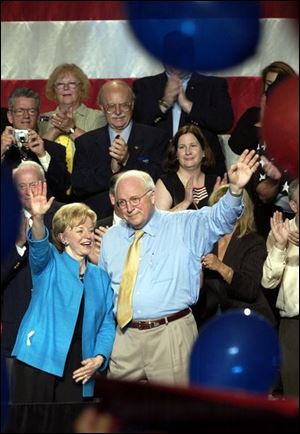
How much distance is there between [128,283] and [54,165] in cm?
113

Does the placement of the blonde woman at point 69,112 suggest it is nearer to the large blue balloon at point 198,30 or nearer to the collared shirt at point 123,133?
the collared shirt at point 123,133

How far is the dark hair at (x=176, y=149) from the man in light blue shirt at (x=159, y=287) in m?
0.78

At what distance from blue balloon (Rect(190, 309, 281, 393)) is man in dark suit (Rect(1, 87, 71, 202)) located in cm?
332

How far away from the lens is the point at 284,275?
550 centimetres

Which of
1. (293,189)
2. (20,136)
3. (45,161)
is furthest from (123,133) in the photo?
(293,189)

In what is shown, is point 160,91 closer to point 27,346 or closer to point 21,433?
point 27,346

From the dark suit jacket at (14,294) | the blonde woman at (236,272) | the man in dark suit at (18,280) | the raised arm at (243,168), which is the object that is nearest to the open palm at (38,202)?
the man in dark suit at (18,280)

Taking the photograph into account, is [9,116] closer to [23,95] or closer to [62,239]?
[23,95]

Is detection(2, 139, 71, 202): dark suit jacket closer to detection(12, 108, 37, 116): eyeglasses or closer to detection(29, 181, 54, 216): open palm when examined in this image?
detection(12, 108, 37, 116): eyeglasses

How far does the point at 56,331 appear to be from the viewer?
5.25m

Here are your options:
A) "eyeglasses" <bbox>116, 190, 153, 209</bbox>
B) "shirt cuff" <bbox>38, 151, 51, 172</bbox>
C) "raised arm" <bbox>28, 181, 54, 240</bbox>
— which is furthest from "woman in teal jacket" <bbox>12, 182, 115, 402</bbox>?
"shirt cuff" <bbox>38, 151, 51, 172</bbox>

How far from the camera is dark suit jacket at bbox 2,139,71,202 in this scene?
20.4ft

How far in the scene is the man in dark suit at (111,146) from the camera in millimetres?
6141

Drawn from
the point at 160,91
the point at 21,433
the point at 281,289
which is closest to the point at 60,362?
the point at 281,289
